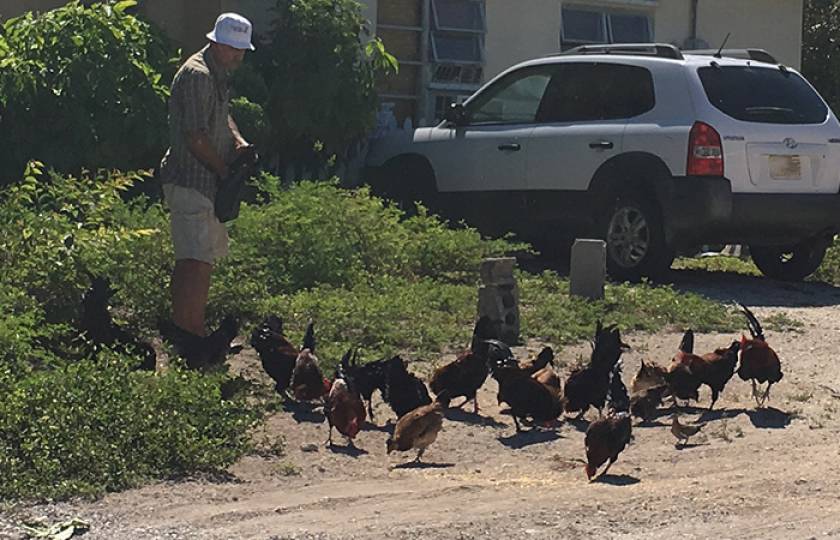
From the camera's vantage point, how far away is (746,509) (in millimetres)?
6738

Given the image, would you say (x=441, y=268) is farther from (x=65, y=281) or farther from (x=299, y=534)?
(x=299, y=534)

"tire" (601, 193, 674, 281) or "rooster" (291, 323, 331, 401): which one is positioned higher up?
"tire" (601, 193, 674, 281)

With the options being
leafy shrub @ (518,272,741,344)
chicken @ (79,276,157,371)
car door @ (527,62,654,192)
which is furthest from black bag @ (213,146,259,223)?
car door @ (527,62,654,192)

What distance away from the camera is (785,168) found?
1302 cm

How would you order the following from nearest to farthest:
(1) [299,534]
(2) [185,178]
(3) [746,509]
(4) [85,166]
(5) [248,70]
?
(1) [299,534], (3) [746,509], (2) [185,178], (4) [85,166], (5) [248,70]

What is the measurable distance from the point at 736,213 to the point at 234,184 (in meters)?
5.36

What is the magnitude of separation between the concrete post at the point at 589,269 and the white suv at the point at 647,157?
1417 millimetres

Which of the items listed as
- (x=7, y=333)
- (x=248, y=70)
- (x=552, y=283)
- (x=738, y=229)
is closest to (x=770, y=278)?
(x=738, y=229)

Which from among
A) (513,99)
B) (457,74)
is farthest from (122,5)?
(457,74)

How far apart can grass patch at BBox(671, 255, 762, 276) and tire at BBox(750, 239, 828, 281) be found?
24cm

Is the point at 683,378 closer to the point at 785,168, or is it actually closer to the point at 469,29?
the point at 785,168

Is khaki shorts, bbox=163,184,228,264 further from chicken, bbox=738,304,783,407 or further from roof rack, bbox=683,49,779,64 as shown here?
roof rack, bbox=683,49,779,64

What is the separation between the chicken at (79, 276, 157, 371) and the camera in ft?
27.7

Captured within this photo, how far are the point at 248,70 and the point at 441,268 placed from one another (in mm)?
3001
